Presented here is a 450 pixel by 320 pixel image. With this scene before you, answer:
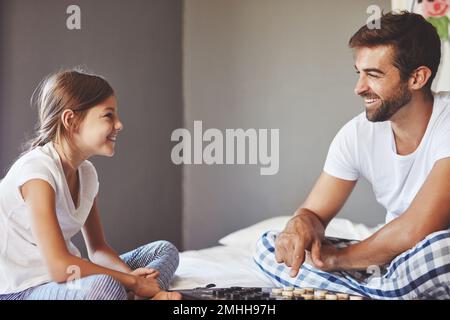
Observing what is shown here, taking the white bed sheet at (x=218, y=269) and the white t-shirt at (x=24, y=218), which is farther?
the white bed sheet at (x=218, y=269)

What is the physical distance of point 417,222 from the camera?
137cm

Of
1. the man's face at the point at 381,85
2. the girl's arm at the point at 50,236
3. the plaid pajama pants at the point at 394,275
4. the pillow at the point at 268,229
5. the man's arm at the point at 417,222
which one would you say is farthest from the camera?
the pillow at the point at 268,229

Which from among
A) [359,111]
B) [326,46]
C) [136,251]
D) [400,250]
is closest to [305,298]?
[400,250]

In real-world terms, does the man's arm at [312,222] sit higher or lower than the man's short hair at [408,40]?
lower

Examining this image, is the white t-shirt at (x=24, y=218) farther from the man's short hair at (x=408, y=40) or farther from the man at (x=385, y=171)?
the man's short hair at (x=408, y=40)

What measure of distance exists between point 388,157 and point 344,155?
11cm

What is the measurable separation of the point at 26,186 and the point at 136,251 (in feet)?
1.27

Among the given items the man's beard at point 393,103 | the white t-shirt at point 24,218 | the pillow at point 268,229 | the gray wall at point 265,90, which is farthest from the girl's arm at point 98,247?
the man's beard at point 393,103

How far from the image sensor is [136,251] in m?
1.50

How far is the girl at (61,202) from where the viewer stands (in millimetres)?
1151

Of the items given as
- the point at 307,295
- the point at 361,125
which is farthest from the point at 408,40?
the point at 307,295

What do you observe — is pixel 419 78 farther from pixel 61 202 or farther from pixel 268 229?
pixel 61 202

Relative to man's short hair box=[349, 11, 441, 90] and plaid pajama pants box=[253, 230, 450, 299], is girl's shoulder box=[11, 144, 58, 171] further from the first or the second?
man's short hair box=[349, 11, 441, 90]

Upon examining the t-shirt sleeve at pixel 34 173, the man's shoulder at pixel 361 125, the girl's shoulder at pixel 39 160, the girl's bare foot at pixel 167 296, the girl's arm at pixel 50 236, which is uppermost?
the man's shoulder at pixel 361 125
